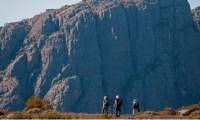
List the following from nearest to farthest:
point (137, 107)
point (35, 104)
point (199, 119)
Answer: point (199, 119) → point (137, 107) → point (35, 104)

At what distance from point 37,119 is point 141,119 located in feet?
30.2

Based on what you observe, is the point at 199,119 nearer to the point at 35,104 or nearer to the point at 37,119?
the point at 37,119

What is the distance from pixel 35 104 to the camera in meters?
95.6

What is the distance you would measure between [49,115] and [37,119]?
4734 millimetres

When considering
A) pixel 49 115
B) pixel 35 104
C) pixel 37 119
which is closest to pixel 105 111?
pixel 49 115

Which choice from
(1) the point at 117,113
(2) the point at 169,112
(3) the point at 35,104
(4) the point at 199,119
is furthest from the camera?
(3) the point at 35,104

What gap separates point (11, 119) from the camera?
5278 cm

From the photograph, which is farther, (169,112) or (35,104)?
(35,104)

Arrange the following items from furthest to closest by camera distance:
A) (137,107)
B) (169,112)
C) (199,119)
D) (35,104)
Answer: (35,104) → (169,112) → (137,107) → (199,119)

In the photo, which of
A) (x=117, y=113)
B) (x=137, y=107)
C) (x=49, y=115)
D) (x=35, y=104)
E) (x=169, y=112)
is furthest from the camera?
(x=35, y=104)

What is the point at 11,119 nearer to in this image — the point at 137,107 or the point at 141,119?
the point at 141,119

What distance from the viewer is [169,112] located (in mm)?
69688

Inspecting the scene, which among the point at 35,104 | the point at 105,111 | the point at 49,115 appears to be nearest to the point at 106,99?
the point at 105,111

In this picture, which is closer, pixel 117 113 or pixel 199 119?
pixel 199 119
